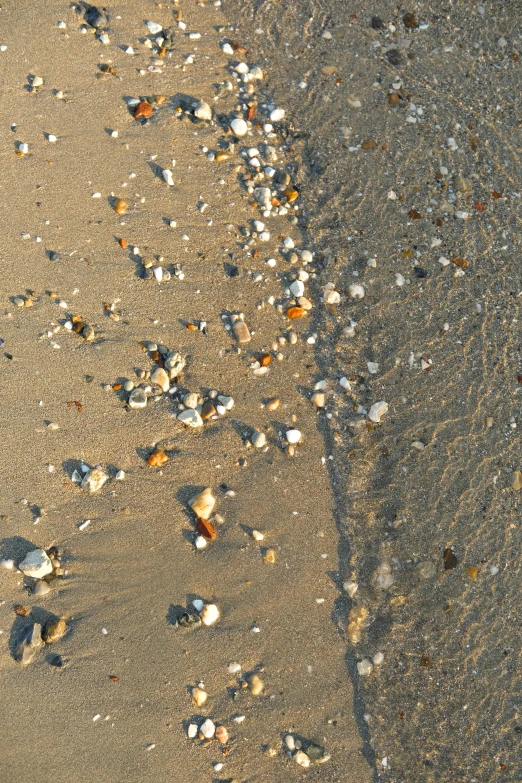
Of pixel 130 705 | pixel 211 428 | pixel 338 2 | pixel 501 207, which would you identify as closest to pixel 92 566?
pixel 130 705

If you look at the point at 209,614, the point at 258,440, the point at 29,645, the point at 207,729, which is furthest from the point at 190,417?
the point at 207,729

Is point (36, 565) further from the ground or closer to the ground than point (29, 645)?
further from the ground

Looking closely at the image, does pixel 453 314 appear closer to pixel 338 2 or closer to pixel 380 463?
pixel 380 463

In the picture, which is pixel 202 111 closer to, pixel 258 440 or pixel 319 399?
pixel 319 399

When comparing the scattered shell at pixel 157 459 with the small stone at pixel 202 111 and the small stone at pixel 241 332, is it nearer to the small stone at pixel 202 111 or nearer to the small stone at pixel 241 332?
the small stone at pixel 241 332

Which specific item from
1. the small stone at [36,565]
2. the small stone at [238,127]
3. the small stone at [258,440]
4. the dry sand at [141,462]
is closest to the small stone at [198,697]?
the dry sand at [141,462]

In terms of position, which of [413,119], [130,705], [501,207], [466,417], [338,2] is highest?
[338,2]
